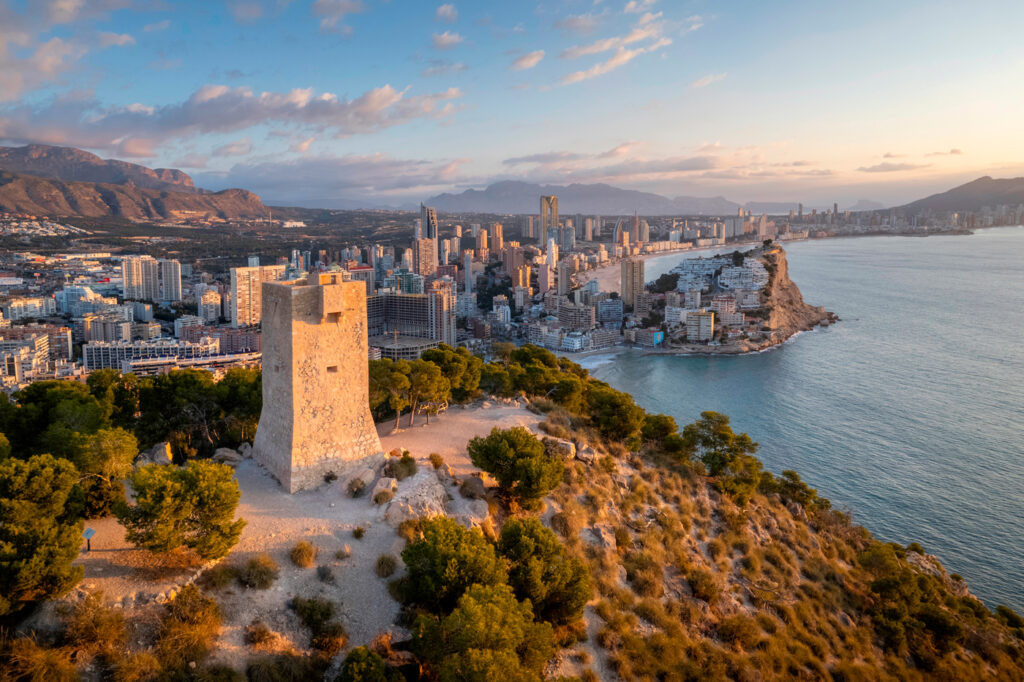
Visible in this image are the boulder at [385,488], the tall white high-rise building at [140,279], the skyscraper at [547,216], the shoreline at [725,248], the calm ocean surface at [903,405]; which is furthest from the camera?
the skyscraper at [547,216]

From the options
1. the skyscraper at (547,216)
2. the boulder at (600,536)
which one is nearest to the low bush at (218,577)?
the boulder at (600,536)

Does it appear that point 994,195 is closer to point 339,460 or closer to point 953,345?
point 953,345

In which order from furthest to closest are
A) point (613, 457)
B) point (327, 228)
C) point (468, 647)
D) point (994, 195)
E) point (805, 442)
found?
point (994, 195) < point (327, 228) < point (805, 442) < point (613, 457) < point (468, 647)

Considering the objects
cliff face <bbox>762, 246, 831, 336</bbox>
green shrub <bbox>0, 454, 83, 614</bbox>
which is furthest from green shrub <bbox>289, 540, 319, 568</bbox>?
cliff face <bbox>762, 246, 831, 336</bbox>

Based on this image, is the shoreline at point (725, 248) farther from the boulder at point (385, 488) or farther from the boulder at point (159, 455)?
the boulder at point (385, 488)

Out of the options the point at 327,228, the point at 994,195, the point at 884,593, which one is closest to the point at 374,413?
the point at 884,593
